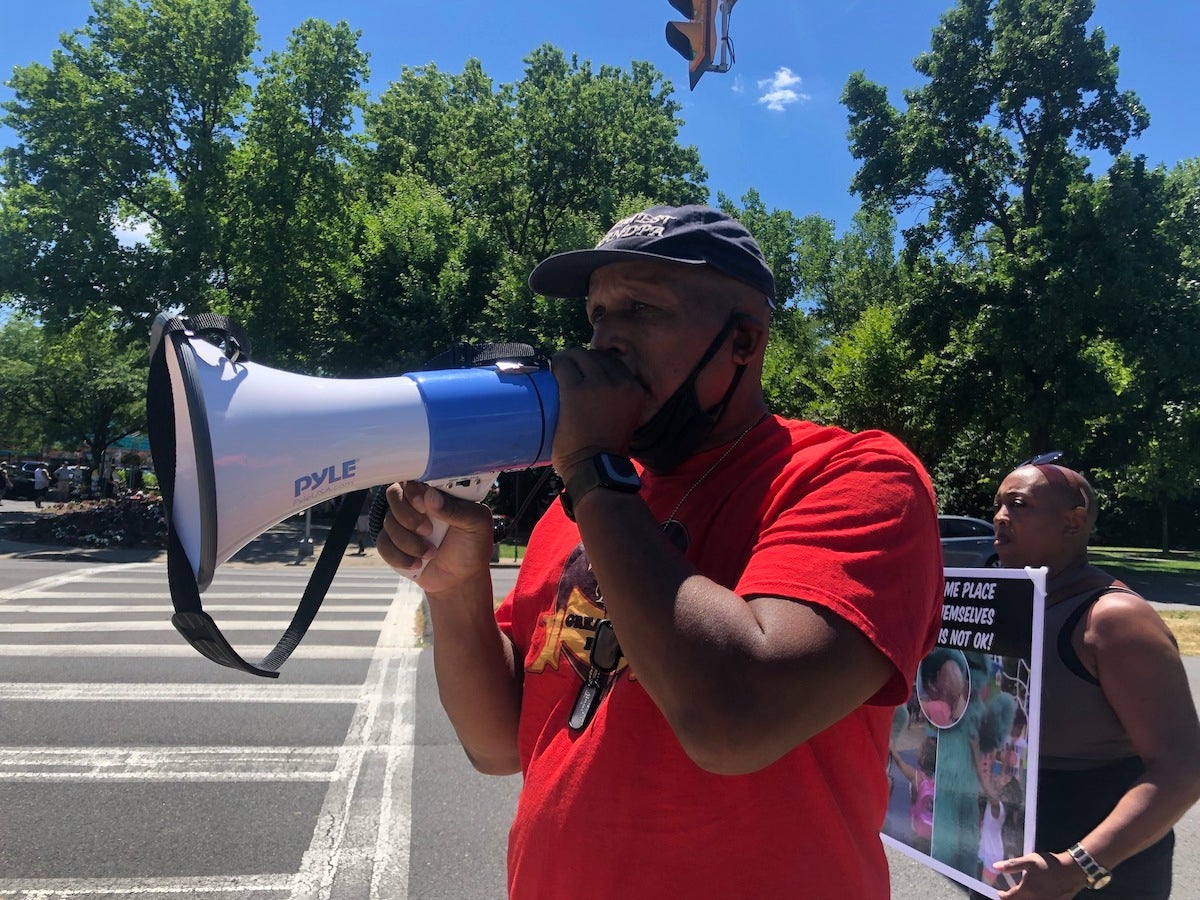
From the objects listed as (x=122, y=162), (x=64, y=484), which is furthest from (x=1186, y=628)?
(x=64, y=484)

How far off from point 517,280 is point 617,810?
2006 centimetres

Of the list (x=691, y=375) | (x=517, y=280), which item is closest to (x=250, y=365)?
(x=691, y=375)

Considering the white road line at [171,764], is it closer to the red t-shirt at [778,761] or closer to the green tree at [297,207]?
the red t-shirt at [778,761]

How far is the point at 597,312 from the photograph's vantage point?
1.44 metres

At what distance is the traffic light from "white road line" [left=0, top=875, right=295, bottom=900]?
6.29 m

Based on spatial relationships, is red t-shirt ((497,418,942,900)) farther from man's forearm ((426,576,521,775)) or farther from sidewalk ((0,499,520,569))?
sidewalk ((0,499,520,569))

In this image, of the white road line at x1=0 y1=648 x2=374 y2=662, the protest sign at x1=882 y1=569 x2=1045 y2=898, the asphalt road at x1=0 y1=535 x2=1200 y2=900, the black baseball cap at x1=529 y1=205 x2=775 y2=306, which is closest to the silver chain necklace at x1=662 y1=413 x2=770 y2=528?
the black baseball cap at x1=529 y1=205 x2=775 y2=306

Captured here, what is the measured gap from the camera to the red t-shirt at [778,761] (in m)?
1.09

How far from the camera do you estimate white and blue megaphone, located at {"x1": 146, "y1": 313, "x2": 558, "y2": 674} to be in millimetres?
1116

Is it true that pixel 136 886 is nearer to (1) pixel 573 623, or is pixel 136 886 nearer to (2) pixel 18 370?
(1) pixel 573 623

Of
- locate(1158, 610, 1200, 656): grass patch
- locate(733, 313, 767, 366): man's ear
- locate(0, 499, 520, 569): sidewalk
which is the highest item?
locate(733, 313, 767, 366): man's ear

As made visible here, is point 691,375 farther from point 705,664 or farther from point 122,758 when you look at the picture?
point 122,758

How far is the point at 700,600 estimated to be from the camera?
102 cm

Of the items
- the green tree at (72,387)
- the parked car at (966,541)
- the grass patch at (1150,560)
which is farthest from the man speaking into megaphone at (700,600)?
the green tree at (72,387)
